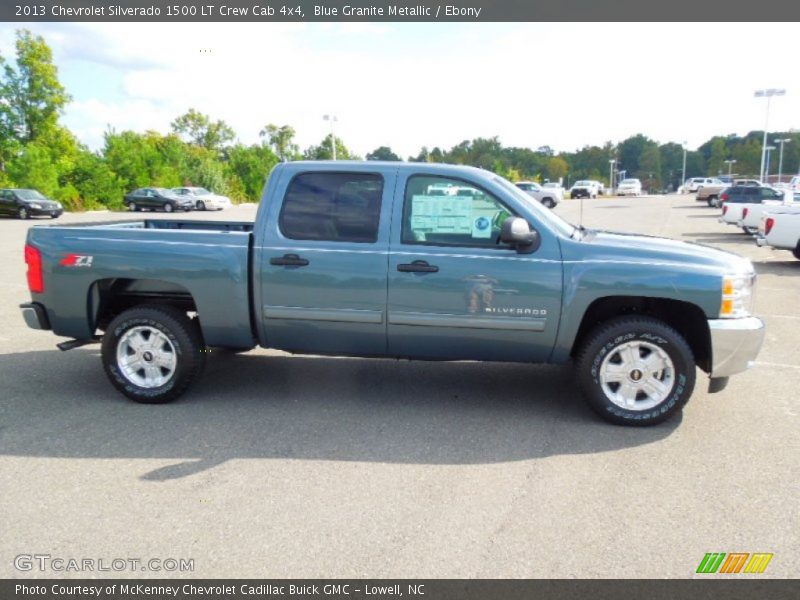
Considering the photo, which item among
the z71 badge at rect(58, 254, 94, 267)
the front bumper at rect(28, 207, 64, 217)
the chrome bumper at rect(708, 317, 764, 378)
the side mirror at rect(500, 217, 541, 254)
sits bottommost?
the front bumper at rect(28, 207, 64, 217)

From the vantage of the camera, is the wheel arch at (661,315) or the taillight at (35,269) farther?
the taillight at (35,269)

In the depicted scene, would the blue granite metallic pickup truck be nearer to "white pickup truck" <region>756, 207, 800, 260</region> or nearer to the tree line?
"white pickup truck" <region>756, 207, 800, 260</region>

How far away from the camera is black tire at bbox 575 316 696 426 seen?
451cm

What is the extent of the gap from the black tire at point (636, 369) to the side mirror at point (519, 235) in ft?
2.68

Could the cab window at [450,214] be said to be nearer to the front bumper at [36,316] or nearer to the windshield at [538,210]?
the windshield at [538,210]

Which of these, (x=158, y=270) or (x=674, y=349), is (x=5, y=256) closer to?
(x=158, y=270)

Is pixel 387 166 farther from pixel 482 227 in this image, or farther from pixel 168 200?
pixel 168 200

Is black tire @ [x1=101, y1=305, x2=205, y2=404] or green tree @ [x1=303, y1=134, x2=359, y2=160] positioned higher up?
green tree @ [x1=303, y1=134, x2=359, y2=160]

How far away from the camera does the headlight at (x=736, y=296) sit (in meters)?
4.46

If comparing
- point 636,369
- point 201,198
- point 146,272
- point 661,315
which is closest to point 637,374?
point 636,369

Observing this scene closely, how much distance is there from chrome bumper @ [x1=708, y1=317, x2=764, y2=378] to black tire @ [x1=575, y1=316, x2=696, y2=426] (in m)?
0.19

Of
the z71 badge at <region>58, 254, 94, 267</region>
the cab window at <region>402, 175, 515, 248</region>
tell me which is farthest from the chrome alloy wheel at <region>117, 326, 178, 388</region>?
the cab window at <region>402, 175, 515, 248</region>
